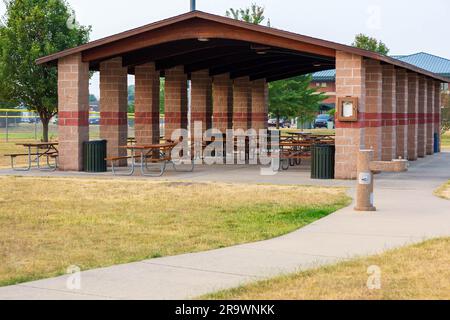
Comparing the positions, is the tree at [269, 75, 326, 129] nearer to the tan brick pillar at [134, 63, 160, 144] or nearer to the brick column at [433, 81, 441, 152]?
the brick column at [433, 81, 441, 152]

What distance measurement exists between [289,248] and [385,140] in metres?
15.6

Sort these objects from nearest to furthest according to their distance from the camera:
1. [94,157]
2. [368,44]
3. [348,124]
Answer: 1. [348,124]
2. [94,157]
3. [368,44]

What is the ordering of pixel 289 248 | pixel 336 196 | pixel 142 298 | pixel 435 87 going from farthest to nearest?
pixel 435 87 → pixel 336 196 → pixel 289 248 → pixel 142 298

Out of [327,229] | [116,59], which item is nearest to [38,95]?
[116,59]

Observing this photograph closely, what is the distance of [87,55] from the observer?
70.2ft

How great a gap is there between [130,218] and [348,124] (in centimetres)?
856

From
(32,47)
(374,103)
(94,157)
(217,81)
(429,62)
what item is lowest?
(94,157)

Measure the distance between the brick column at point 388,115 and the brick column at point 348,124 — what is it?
5.23 m

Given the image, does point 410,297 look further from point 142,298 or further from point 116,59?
point 116,59

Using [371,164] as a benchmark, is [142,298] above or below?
below

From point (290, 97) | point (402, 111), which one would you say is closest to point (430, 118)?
point (402, 111)

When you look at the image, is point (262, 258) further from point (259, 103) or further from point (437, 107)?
point (437, 107)

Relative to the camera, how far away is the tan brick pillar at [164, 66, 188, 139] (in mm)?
27969

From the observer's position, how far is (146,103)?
1036 inches
